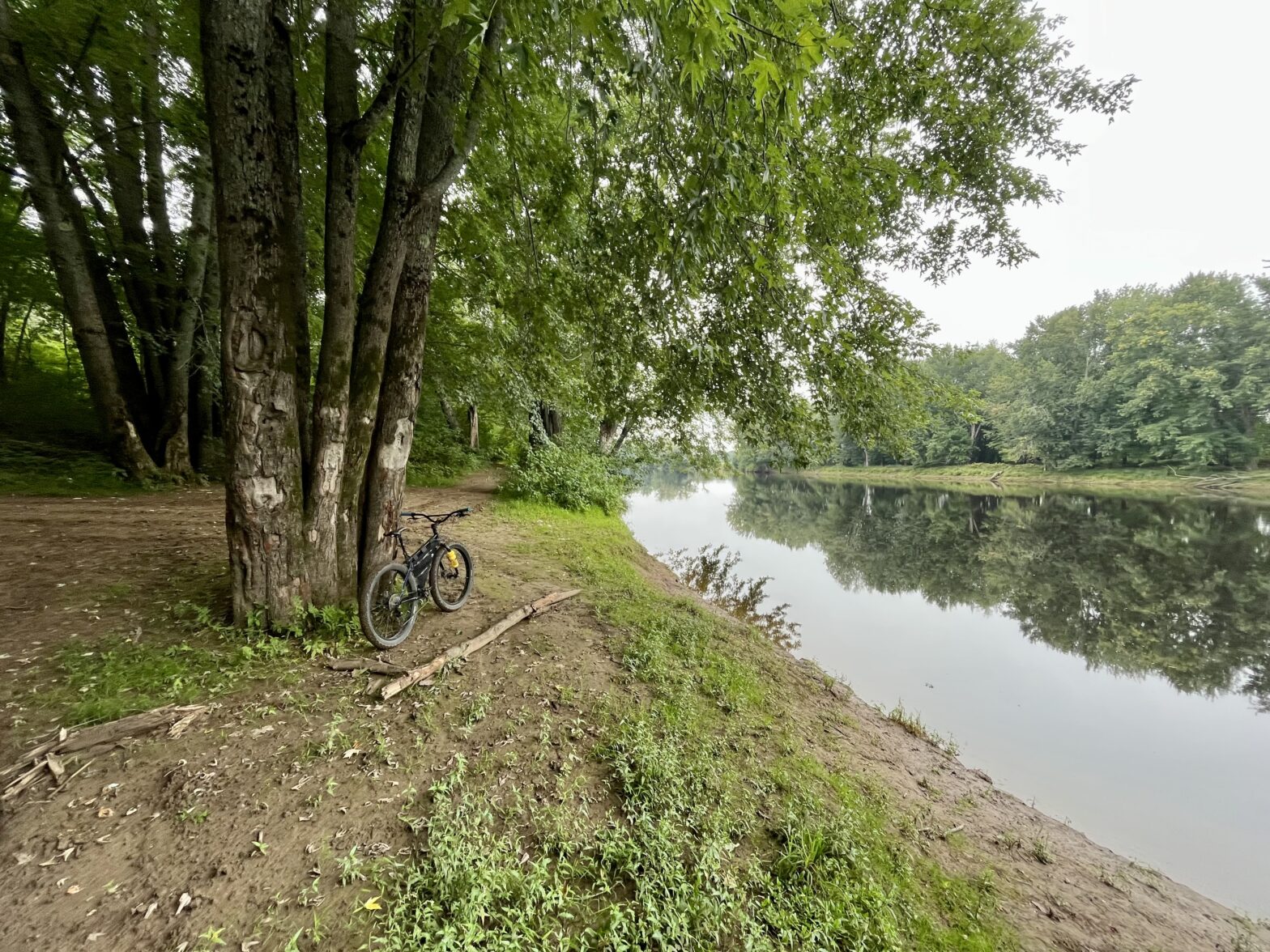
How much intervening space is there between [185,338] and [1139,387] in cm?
5964

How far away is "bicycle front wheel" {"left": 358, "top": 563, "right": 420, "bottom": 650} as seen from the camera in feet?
12.2

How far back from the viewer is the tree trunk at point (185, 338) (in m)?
8.45

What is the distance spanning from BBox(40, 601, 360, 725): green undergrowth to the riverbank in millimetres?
43532

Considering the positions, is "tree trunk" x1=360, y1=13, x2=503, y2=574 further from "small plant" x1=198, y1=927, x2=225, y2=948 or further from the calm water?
the calm water

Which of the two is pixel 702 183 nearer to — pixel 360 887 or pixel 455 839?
pixel 455 839

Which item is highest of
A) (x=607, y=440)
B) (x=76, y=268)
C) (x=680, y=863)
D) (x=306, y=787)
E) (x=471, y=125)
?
(x=471, y=125)

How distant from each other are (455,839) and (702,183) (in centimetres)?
398

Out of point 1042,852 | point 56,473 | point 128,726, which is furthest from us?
point 56,473

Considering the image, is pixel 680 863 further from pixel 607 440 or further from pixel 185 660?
pixel 607 440

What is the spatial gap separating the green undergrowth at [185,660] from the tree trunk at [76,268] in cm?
687

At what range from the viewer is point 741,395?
4.88m

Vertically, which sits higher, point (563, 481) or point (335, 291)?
point (335, 291)

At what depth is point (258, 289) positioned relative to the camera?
3.31m

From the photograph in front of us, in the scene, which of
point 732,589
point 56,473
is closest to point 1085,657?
point 732,589
